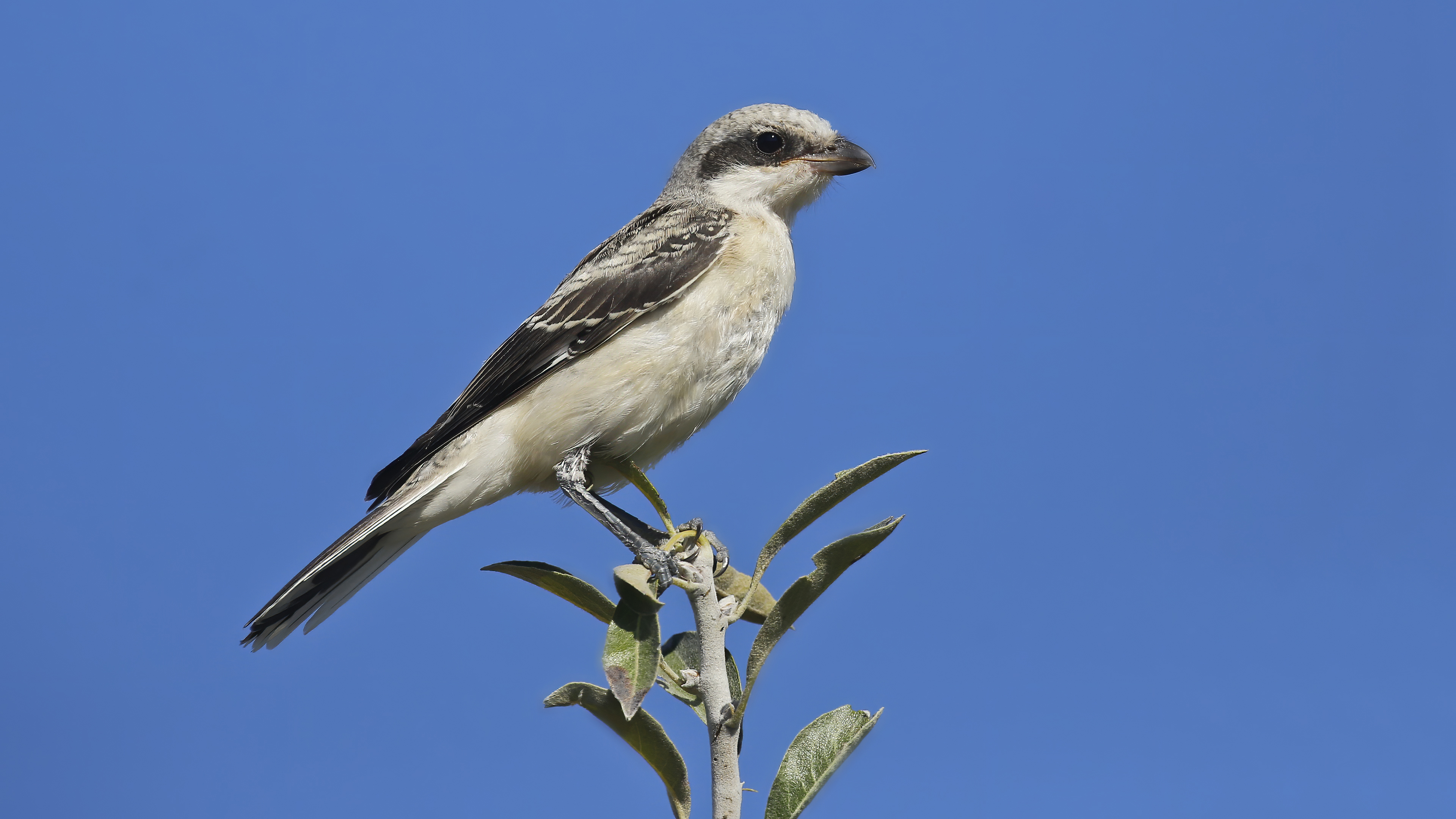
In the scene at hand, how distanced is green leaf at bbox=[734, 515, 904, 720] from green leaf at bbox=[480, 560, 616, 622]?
32cm

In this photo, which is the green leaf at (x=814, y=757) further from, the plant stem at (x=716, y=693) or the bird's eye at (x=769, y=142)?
the bird's eye at (x=769, y=142)

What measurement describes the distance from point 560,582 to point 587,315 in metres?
0.97

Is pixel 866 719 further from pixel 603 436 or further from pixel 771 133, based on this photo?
pixel 771 133

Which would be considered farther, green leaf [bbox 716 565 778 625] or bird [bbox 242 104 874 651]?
bird [bbox 242 104 874 651]

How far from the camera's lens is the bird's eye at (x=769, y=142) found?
10.5 feet

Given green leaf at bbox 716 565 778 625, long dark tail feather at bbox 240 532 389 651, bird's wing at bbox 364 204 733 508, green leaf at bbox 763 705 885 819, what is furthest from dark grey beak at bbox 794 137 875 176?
green leaf at bbox 763 705 885 819

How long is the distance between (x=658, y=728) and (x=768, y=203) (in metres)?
1.75

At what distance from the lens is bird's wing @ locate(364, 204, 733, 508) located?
2.82 meters

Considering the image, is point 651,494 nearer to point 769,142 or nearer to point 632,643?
point 632,643

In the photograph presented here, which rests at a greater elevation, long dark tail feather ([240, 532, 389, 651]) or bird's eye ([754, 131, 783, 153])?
bird's eye ([754, 131, 783, 153])

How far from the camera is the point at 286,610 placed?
2.62 m

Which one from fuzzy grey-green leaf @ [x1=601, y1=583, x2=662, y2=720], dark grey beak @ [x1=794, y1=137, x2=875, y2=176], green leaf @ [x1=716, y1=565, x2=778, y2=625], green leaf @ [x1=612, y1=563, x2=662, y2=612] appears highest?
dark grey beak @ [x1=794, y1=137, x2=875, y2=176]

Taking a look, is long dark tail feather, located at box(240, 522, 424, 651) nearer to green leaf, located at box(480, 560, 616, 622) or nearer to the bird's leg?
the bird's leg

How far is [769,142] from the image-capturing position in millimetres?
3201
